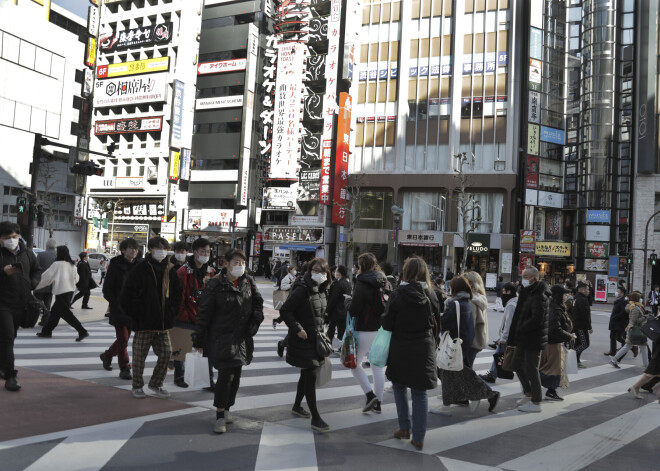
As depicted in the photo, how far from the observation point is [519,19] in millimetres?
42688

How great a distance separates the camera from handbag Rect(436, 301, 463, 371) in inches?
240

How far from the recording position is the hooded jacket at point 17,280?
6.11 metres

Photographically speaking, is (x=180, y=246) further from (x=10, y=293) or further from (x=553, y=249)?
(x=553, y=249)

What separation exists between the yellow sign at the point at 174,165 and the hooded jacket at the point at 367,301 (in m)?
48.0

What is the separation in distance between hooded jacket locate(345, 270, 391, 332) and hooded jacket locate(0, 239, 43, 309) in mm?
3734

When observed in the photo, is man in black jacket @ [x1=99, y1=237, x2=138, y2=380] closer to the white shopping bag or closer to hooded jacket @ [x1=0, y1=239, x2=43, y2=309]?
hooded jacket @ [x1=0, y1=239, x2=43, y2=309]

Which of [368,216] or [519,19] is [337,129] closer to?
[368,216]

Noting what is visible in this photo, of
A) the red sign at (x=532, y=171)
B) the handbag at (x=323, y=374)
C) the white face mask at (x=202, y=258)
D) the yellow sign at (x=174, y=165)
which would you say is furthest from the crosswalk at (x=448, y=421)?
the yellow sign at (x=174, y=165)

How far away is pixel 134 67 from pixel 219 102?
10274 millimetres

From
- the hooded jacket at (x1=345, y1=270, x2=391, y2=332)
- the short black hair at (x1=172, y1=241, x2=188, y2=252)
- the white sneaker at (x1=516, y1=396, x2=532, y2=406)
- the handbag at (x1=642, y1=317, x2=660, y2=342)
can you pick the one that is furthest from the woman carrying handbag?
the short black hair at (x1=172, y1=241, x2=188, y2=252)

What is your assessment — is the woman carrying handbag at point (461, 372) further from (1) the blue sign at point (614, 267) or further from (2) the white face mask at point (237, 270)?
(1) the blue sign at point (614, 267)

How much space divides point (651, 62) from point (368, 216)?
24852mm

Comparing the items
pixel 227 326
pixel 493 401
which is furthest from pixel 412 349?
pixel 493 401

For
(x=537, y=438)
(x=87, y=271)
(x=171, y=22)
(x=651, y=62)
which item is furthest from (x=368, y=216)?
(x=537, y=438)
